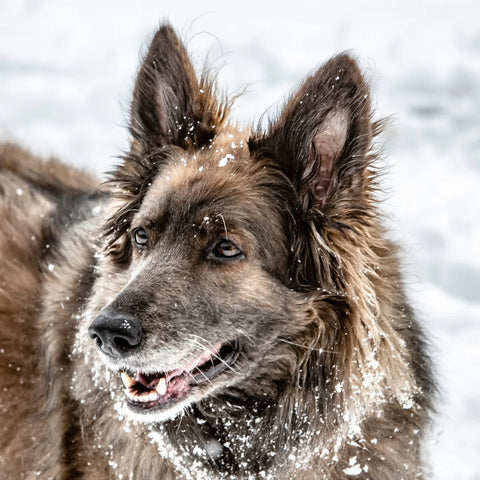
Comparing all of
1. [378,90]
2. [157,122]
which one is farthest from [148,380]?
[378,90]

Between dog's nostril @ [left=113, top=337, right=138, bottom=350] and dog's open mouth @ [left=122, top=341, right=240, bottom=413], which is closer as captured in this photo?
dog's nostril @ [left=113, top=337, right=138, bottom=350]

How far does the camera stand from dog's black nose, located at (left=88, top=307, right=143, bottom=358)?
126 inches

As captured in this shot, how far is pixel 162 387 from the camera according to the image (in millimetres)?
3562

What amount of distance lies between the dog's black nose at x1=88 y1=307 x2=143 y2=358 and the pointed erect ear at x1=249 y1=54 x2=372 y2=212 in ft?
3.22

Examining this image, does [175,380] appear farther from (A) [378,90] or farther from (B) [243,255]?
(A) [378,90]

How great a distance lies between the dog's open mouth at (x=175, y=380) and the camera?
3488 millimetres

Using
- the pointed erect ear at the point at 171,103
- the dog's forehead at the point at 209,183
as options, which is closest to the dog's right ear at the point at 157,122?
the pointed erect ear at the point at 171,103

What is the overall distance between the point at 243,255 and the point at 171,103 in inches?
36.5

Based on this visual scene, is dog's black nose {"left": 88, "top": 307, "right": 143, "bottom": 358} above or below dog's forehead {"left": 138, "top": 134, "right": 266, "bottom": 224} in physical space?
below

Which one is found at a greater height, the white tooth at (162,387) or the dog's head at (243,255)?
the dog's head at (243,255)

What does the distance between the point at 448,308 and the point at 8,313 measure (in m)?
3.64

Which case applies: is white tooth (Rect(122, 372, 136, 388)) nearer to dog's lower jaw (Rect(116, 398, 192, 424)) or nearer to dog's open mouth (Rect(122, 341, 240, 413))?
dog's open mouth (Rect(122, 341, 240, 413))

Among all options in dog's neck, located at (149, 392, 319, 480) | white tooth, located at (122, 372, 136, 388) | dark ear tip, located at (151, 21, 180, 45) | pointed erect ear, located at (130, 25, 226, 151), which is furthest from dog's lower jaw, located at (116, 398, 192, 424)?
dark ear tip, located at (151, 21, 180, 45)

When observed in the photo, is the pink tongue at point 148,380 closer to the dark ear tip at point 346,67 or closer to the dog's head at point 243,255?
the dog's head at point 243,255
